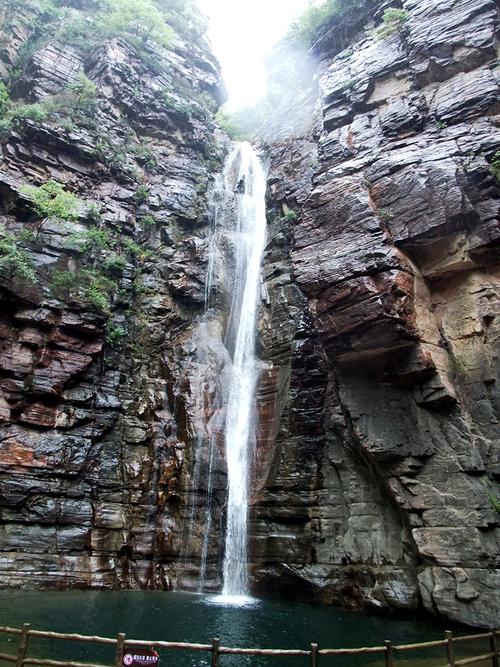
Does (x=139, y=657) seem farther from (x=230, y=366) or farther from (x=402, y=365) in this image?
(x=230, y=366)

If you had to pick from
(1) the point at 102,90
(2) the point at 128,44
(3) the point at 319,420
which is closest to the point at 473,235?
(3) the point at 319,420

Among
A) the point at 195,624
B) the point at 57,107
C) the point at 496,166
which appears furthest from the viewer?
the point at 57,107

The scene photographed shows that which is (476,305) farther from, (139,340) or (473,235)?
(139,340)

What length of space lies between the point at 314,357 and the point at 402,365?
157 inches

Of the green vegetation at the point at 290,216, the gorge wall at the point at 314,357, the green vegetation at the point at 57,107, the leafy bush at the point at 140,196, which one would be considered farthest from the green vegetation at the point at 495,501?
the green vegetation at the point at 57,107

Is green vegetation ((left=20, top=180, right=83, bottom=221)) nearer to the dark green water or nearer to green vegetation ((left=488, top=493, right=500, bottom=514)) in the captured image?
the dark green water

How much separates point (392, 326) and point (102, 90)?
22.2m

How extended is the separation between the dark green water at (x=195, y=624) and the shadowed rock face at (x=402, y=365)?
162 centimetres

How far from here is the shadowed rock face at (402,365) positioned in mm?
12469

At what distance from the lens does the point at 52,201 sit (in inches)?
777

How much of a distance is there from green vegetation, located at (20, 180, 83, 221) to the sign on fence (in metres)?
18.2

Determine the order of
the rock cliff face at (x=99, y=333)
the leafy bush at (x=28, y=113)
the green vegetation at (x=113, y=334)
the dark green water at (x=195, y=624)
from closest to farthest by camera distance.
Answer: the dark green water at (x=195, y=624), the rock cliff face at (x=99, y=333), the green vegetation at (x=113, y=334), the leafy bush at (x=28, y=113)

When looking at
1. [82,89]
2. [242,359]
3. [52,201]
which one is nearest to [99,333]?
[242,359]

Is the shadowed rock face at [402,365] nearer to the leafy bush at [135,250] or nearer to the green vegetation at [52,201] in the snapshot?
the leafy bush at [135,250]
